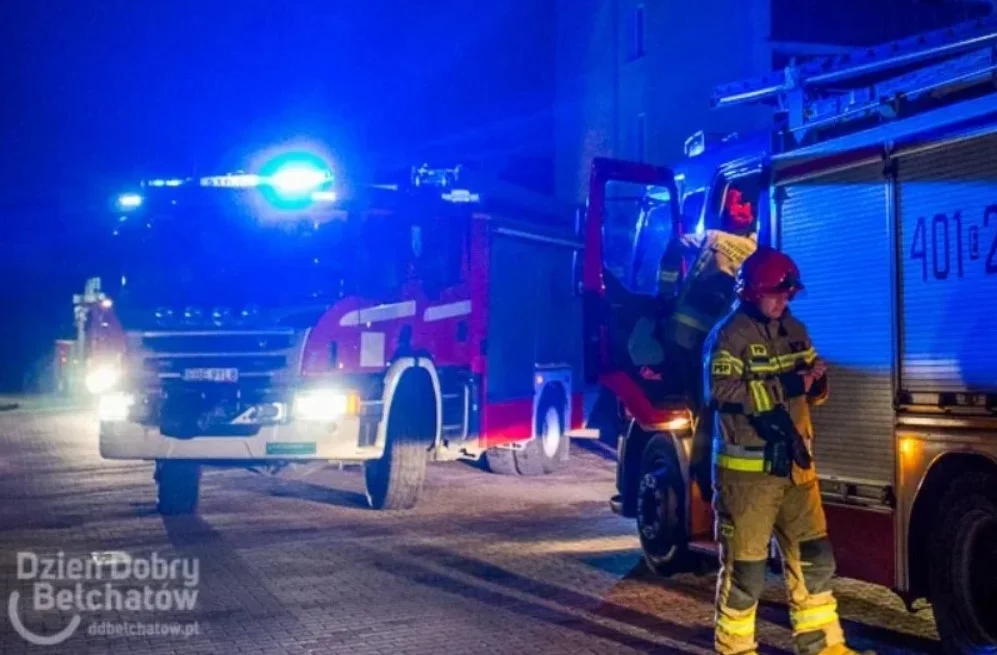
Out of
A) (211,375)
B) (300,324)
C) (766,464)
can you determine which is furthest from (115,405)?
(766,464)

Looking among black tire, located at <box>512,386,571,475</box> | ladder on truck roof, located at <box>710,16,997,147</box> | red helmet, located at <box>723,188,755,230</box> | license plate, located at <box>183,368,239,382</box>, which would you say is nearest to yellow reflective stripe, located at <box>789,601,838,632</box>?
ladder on truck roof, located at <box>710,16,997,147</box>

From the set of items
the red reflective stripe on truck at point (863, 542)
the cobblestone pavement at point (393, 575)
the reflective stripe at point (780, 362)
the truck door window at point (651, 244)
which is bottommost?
the cobblestone pavement at point (393, 575)

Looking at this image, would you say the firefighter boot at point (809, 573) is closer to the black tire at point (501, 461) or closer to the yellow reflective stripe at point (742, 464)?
the yellow reflective stripe at point (742, 464)

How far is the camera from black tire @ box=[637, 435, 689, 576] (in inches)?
292

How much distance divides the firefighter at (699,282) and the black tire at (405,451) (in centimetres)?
343

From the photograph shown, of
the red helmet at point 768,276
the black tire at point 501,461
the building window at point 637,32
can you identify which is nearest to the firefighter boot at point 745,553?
the red helmet at point 768,276

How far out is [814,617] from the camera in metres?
5.14

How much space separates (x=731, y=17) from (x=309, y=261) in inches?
625

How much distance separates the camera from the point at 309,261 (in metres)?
10.1

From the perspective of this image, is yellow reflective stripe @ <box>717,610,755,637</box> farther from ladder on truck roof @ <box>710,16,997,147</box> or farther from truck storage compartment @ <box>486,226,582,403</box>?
truck storage compartment @ <box>486,226,582,403</box>

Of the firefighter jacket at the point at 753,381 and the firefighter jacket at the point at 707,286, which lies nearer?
the firefighter jacket at the point at 753,381

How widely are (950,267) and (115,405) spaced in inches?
265

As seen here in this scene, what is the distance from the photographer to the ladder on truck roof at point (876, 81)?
18.9 feet

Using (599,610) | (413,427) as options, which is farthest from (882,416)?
(413,427)
